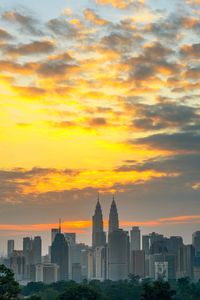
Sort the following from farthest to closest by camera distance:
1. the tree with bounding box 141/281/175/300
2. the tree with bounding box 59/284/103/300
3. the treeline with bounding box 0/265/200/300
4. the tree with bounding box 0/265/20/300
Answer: the tree with bounding box 59/284/103/300
the tree with bounding box 141/281/175/300
the treeline with bounding box 0/265/200/300
the tree with bounding box 0/265/20/300

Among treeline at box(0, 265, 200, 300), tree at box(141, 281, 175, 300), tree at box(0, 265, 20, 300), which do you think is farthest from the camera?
tree at box(141, 281, 175, 300)

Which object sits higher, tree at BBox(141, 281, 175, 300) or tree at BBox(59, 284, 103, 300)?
tree at BBox(141, 281, 175, 300)

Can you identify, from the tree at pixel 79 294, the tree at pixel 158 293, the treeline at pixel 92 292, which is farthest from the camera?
the tree at pixel 79 294

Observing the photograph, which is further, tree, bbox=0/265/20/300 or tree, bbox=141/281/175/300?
tree, bbox=141/281/175/300

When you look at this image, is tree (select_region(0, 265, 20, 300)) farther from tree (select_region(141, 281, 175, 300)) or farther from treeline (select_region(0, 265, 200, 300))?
tree (select_region(141, 281, 175, 300))

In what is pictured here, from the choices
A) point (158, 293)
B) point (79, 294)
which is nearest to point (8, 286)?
point (158, 293)

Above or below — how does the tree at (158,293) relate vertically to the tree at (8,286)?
below

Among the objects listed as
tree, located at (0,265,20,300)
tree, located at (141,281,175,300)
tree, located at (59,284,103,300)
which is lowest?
tree, located at (59,284,103,300)

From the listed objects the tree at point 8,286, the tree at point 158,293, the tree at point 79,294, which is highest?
the tree at point 8,286

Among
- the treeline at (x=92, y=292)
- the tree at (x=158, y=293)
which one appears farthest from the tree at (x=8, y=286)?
the tree at (x=158, y=293)

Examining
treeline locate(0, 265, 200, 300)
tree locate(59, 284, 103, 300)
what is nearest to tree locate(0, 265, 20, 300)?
treeline locate(0, 265, 200, 300)

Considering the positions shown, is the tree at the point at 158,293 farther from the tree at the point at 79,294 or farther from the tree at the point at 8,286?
the tree at the point at 79,294

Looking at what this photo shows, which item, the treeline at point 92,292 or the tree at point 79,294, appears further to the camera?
the tree at point 79,294

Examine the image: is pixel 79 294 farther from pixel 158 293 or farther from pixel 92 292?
pixel 158 293
